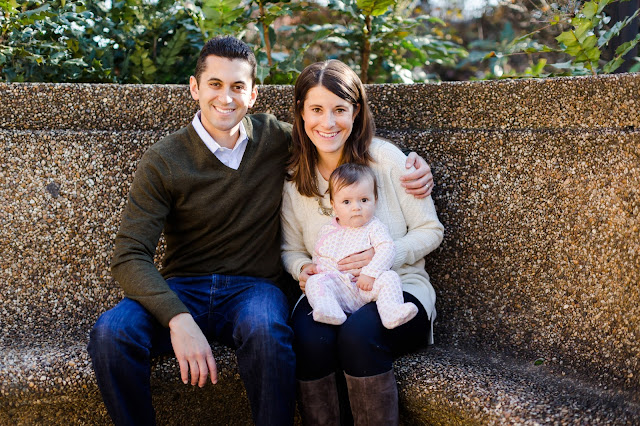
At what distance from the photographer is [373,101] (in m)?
2.45

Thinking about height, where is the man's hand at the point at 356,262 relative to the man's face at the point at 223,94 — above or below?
below

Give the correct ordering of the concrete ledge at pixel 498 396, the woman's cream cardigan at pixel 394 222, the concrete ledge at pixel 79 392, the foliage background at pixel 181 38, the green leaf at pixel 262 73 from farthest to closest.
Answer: the green leaf at pixel 262 73 → the foliage background at pixel 181 38 → the woman's cream cardigan at pixel 394 222 → the concrete ledge at pixel 79 392 → the concrete ledge at pixel 498 396

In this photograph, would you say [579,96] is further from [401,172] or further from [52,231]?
Answer: [52,231]

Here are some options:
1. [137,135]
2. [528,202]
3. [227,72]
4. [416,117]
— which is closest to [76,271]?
[137,135]

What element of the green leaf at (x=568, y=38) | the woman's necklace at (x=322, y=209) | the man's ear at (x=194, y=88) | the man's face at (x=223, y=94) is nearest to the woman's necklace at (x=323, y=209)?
the woman's necklace at (x=322, y=209)

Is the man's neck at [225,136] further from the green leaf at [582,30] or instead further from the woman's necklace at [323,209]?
the green leaf at [582,30]

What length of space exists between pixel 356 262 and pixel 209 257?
0.51 m

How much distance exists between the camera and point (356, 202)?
6.53 ft

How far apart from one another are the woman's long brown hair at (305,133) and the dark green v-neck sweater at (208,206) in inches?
3.4

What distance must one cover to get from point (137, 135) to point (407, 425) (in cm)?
142

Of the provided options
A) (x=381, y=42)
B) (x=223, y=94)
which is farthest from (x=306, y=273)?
(x=381, y=42)

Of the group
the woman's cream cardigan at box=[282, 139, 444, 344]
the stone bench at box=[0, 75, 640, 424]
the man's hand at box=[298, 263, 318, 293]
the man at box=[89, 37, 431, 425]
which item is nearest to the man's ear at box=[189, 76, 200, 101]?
the man at box=[89, 37, 431, 425]

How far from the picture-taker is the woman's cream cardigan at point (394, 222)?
6.77 ft

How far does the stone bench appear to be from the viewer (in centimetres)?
189
